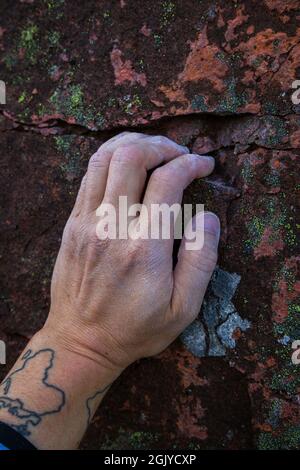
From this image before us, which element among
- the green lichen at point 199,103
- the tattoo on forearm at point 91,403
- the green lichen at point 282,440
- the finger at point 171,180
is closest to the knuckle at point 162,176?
the finger at point 171,180

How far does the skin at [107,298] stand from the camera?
1340mm

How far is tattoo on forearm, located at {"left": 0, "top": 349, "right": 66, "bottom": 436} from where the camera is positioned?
51.7 inches

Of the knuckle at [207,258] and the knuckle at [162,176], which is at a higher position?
the knuckle at [162,176]

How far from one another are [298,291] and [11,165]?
1066 mm

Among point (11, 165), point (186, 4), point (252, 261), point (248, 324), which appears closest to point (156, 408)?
point (248, 324)

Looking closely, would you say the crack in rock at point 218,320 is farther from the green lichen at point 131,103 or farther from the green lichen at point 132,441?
the green lichen at point 131,103

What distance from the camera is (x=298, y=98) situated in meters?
1.39

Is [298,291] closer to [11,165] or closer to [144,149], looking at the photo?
[144,149]

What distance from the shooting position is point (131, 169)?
1.39 metres

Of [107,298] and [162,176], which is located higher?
[162,176]

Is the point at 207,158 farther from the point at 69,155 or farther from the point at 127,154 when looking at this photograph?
the point at 69,155

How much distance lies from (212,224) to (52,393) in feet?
2.13

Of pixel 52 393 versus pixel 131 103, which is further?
pixel 131 103

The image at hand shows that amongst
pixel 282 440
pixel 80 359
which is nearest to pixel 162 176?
pixel 80 359
